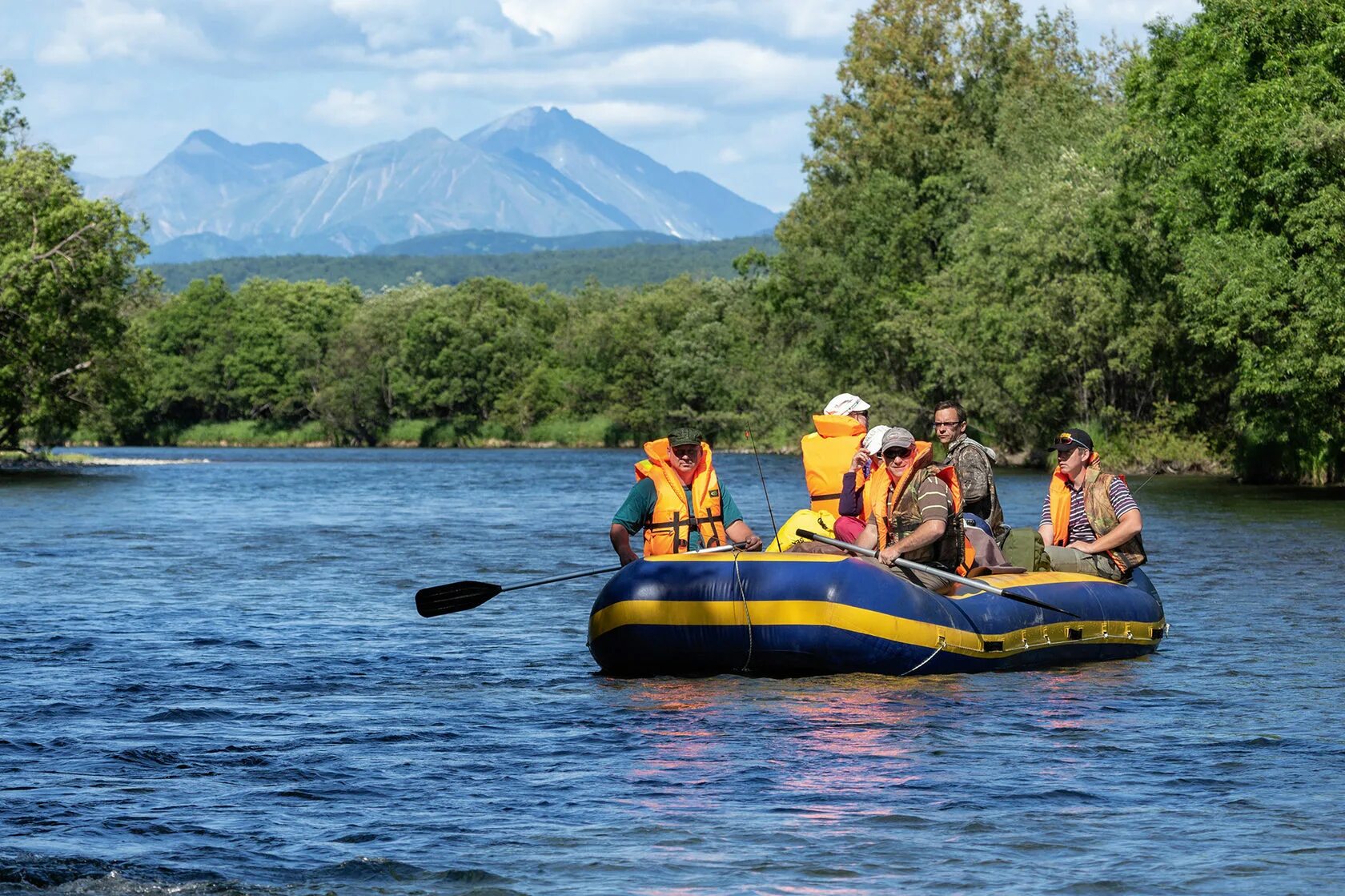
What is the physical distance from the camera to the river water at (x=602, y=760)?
7.42 metres

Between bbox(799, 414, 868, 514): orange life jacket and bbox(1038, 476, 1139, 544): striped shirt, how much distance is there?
197 centimetres

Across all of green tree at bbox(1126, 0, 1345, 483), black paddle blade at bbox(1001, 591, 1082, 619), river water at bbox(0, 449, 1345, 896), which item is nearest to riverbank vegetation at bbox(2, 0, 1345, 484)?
green tree at bbox(1126, 0, 1345, 483)

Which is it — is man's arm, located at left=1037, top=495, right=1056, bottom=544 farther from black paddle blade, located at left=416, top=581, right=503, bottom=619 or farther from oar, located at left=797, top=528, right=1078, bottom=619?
black paddle blade, located at left=416, top=581, right=503, bottom=619

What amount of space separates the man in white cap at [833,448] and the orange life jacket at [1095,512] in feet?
7.05

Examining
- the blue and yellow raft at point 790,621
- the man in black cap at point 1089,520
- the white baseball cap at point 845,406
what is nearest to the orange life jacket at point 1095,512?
the man in black cap at point 1089,520

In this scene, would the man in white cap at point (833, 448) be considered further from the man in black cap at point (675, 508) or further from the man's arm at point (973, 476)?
the man's arm at point (973, 476)

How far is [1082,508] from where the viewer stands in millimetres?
13844

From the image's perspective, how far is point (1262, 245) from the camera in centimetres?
3191

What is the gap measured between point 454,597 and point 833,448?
3.01 meters

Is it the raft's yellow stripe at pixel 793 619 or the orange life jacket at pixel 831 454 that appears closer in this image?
the raft's yellow stripe at pixel 793 619

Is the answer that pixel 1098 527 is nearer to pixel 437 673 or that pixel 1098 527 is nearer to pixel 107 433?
pixel 437 673

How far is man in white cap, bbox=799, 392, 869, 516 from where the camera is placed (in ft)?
41.0

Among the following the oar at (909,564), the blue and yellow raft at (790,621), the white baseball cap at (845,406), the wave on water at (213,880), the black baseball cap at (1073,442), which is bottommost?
the wave on water at (213,880)

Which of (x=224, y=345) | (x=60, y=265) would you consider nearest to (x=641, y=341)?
(x=224, y=345)
